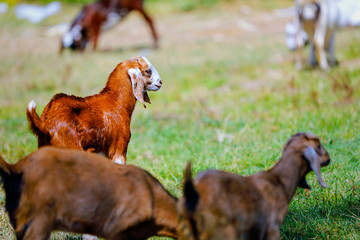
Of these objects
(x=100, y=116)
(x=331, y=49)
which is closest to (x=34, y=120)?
(x=100, y=116)

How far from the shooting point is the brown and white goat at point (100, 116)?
3414 mm

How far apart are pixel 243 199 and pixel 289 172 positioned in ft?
1.51

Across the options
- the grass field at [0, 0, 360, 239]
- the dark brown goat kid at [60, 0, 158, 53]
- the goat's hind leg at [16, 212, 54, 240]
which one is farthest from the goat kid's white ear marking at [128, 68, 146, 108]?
the dark brown goat kid at [60, 0, 158, 53]

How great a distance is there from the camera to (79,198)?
8.17 ft

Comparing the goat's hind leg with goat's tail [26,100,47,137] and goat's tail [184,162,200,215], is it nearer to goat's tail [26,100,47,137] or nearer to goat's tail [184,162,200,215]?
goat's tail [184,162,200,215]

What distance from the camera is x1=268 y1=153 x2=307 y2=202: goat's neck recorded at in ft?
9.23

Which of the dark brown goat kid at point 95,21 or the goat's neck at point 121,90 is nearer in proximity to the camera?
the goat's neck at point 121,90

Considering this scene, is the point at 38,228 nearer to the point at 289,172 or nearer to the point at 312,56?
the point at 289,172

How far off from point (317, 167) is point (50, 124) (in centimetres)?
199

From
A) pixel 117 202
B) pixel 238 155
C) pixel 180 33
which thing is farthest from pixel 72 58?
pixel 117 202

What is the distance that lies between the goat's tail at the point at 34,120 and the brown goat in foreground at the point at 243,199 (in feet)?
4.49

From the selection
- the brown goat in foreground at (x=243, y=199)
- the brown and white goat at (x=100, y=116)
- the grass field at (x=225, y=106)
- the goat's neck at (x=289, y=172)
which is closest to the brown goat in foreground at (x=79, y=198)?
the brown goat in foreground at (x=243, y=199)

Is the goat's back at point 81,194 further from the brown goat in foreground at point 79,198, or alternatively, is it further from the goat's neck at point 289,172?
the goat's neck at point 289,172

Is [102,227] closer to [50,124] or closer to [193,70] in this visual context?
[50,124]
